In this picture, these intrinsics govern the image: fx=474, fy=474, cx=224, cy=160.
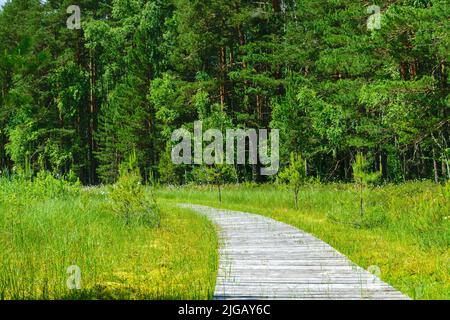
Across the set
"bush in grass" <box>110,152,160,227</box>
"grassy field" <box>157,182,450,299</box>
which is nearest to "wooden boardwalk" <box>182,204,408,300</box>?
"grassy field" <box>157,182,450,299</box>

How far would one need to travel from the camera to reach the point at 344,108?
2498cm

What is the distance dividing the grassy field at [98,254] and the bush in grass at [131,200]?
26 cm

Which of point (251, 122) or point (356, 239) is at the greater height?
point (251, 122)

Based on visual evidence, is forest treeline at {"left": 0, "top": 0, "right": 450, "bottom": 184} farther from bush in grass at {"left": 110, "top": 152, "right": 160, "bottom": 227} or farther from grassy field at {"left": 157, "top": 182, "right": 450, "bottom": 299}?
grassy field at {"left": 157, "top": 182, "right": 450, "bottom": 299}

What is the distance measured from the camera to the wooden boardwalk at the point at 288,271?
16.5ft

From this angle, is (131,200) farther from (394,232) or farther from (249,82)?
(249,82)

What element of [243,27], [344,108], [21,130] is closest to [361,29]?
[344,108]

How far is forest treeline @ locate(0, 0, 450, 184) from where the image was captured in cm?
1950

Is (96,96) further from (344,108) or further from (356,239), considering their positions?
(356,239)

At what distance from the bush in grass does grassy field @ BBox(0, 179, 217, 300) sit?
0.26m

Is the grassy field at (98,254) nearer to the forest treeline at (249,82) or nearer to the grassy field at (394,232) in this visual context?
the grassy field at (394,232)

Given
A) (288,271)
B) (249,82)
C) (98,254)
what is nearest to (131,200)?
(98,254)

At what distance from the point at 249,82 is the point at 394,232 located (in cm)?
2216

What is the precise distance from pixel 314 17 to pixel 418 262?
23984mm
